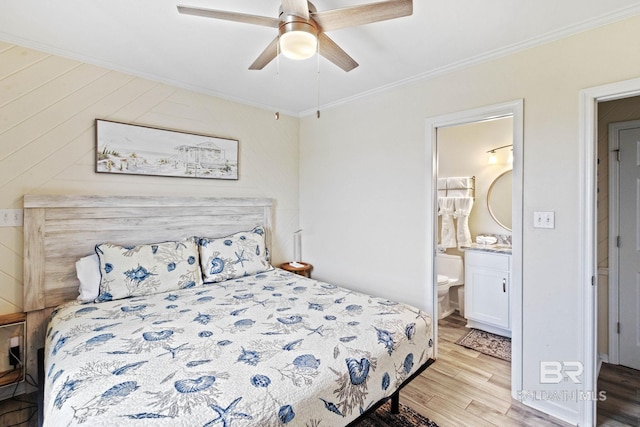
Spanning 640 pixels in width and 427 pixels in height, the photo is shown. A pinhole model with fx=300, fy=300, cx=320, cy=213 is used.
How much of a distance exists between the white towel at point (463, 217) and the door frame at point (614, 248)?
1272 millimetres

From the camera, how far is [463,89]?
2.43m

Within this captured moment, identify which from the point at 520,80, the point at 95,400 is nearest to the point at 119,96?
the point at 95,400

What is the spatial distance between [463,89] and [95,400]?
2926 mm

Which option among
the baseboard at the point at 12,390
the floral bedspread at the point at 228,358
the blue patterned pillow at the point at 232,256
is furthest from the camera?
the blue patterned pillow at the point at 232,256

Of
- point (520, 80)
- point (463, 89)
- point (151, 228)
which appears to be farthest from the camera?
point (151, 228)

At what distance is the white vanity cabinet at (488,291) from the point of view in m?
3.10

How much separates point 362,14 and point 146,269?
7.48 ft

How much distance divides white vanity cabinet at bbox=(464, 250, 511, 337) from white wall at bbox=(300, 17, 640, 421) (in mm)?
1004

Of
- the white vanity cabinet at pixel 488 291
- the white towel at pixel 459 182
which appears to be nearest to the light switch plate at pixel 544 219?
→ the white vanity cabinet at pixel 488 291

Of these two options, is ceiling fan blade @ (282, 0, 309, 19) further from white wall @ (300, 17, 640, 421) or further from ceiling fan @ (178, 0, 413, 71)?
white wall @ (300, 17, 640, 421)

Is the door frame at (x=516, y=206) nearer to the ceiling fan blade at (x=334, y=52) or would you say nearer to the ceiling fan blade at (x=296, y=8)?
the ceiling fan blade at (x=334, y=52)

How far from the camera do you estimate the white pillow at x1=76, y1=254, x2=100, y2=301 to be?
2.18 meters

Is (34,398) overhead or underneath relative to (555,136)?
underneath

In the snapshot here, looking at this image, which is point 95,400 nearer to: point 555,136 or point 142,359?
point 142,359
